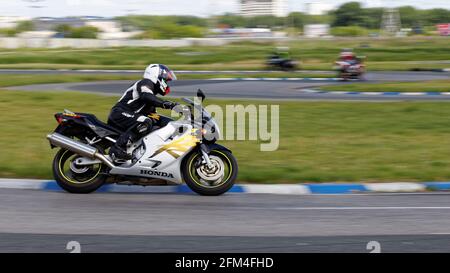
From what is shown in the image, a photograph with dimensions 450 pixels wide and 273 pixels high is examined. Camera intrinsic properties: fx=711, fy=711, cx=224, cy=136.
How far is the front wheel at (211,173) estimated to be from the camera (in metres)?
8.94

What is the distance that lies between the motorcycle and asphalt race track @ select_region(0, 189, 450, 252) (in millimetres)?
189

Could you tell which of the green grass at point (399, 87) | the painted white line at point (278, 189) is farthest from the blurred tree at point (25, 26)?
the painted white line at point (278, 189)

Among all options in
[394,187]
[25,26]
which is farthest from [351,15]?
[394,187]

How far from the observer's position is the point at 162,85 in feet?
29.9

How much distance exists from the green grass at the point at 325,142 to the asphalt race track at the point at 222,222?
131 centimetres

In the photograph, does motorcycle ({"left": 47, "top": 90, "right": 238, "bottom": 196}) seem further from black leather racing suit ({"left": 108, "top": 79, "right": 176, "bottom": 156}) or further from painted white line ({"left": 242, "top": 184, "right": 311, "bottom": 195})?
painted white line ({"left": 242, "top": 184, "right": 311, "bottom": 195})

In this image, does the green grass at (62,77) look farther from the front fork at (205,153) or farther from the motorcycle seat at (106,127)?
the front fork at (205,153)

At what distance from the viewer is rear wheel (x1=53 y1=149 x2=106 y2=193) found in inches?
352

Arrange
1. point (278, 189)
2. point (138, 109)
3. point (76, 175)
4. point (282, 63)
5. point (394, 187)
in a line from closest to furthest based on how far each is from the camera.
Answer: point (76, 175) < point (138, 109) < point (278, 189) < point (394, 187) < point (282, 63)

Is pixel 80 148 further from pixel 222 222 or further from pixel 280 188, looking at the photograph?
pixel 280 188

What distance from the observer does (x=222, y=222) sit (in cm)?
756

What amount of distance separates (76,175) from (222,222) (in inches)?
94.7

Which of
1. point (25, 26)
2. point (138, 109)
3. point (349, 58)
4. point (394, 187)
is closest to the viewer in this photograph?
point (138, 109)

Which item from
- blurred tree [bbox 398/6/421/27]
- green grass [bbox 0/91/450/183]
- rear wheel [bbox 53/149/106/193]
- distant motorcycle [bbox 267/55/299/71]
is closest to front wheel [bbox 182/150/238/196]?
rear wheel [bbox 53/149/106/193]
